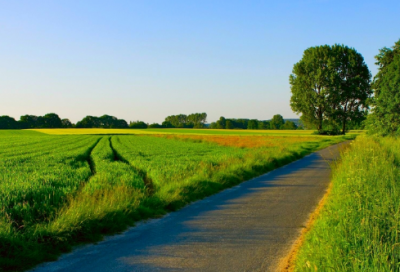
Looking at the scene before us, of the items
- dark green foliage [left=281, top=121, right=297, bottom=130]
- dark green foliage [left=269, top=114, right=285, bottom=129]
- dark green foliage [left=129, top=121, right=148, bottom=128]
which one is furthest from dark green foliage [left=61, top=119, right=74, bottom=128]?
dark green foliage [left=281, top=121, right=297, bottom=130]

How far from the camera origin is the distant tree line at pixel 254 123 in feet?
411

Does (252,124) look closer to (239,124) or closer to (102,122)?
(239,124)

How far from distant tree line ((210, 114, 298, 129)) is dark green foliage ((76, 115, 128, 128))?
39.9 metres

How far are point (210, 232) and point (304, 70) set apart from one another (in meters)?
62.0

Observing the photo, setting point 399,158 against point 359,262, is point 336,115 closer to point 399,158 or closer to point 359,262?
point 399,158

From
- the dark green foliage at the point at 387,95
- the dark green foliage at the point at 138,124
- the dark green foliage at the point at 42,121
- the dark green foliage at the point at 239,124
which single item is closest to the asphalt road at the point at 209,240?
the dark green foliage at the point at 387,95

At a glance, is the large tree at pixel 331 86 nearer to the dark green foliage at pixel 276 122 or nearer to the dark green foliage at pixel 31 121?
the dark green foliage at pixel 276 122

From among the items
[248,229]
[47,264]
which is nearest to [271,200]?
[248,229]

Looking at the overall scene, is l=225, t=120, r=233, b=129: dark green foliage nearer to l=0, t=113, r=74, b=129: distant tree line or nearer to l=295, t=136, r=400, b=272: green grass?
l=0, t=113, r=74, b=129: distant tree line

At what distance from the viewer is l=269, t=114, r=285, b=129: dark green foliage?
126m

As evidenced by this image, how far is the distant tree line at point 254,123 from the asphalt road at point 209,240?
11395 cm

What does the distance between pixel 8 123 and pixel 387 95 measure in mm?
126583

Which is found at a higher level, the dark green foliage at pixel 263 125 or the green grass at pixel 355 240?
the dark green foliage at pixel 263 125

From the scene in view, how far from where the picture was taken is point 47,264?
541 cm
